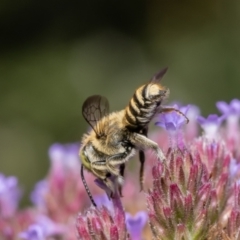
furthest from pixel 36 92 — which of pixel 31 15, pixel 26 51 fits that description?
pixel 31 15

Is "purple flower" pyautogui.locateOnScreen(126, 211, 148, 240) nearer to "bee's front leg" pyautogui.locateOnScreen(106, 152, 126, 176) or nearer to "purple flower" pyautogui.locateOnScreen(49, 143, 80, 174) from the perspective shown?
"bee's front leg" pyautogui.locateOnScreen(106, 152, 126, 176)

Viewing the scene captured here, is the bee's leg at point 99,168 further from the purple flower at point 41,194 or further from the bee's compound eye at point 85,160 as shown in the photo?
the purple flower at point 41,194

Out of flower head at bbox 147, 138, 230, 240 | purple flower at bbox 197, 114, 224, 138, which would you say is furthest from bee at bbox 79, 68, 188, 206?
purple flower at bbox 197, 114, 224, 138

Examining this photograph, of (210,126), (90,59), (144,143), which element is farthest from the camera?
(90,59)

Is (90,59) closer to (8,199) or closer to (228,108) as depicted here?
(8,199)

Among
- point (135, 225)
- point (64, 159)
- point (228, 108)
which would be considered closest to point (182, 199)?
point (135, 225)

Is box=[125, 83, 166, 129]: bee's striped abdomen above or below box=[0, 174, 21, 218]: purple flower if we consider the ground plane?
below
